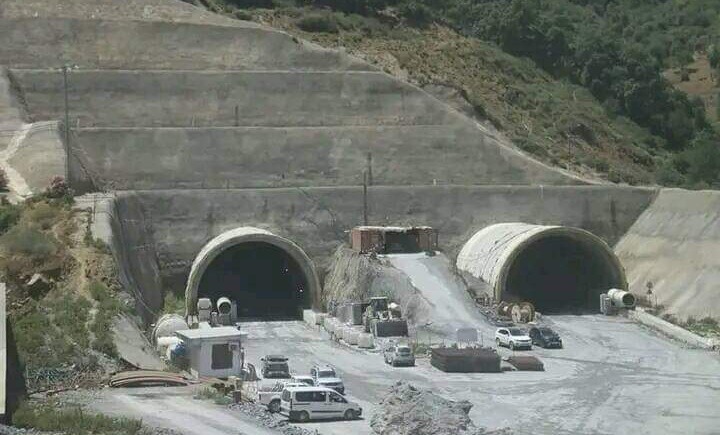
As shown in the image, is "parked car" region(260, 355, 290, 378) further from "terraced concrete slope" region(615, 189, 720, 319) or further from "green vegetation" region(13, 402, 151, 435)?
"terraced concrete slope" region(615, 189, 720, 319)

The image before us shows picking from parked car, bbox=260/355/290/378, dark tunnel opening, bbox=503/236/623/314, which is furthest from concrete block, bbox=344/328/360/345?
dark tunnel opening, bbox=503/236/623/314

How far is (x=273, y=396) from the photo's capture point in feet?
128

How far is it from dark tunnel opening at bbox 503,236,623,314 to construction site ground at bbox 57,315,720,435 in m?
5.26

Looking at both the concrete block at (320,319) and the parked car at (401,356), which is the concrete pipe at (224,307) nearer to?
the concrete block at (320,319)

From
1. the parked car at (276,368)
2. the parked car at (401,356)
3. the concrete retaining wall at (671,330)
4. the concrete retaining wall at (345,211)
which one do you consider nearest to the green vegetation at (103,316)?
the parked car at (276,368)

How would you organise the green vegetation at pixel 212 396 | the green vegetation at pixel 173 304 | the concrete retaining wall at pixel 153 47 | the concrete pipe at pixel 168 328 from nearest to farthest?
the green vegetation at pixel 212 396
the concrete pipe at pixel 168 328
the green vegetation at pixel 173 304
the concrete retaining wall at pixel 153 47

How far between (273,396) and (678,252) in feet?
91.8

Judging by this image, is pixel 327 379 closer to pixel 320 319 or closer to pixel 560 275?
pixel 320 319

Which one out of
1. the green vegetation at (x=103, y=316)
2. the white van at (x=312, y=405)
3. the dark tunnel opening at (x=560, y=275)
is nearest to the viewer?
the white van at (x=312, y=405)

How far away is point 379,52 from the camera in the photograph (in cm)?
8862

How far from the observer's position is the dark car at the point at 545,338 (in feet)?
175

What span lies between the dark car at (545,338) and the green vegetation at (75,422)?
71.6 feet

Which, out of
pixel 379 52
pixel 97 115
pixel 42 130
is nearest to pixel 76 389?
pixel 42 130

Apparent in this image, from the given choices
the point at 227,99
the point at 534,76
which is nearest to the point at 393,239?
the point at 227,99
